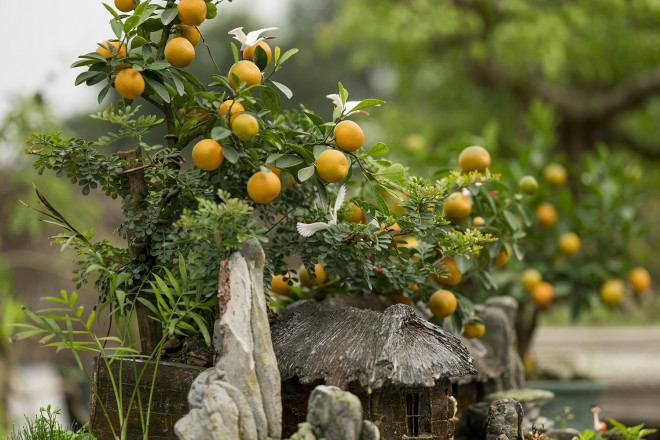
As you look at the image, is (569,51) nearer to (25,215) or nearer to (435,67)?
(435,67)

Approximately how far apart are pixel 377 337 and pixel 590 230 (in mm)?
1511

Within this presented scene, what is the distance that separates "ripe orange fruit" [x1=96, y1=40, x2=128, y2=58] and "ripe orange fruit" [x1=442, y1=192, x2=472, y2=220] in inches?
28.8

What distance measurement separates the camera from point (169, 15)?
1.18m

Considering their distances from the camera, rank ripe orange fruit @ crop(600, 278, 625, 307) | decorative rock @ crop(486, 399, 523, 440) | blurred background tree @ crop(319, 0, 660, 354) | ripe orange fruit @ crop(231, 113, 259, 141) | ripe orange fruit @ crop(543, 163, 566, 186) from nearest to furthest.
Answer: ripe orange fruit @ crop(231, 113, 259, 141) < decorative rock @ crop(486, 399, 523, 440) < ripe orange fruit @ crop(600, 278, 625, 307) < ripe orange fruit @ crop(543, 163, 566, 186) < blurred background tree @ crop(319, 0, 660, 354)

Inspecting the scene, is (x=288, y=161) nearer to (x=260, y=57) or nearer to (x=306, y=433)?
(x=260, y=57)

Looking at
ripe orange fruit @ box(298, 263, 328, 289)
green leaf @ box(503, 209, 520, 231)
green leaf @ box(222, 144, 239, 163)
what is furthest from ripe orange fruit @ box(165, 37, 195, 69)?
green leaf @ box(503, 209, 520, 231)

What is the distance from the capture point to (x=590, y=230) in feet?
7.71

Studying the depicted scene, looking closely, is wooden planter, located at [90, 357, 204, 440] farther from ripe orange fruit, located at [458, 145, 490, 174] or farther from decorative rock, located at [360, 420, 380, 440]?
ripe orange fruit, located at [458, 145, 490, 174]

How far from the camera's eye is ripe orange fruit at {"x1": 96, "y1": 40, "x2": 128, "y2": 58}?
1.17 m

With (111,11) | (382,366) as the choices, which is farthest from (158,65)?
(382,366)

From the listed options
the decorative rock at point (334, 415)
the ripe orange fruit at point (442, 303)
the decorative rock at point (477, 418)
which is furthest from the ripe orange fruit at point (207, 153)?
the decorative rock at point (477, 418)

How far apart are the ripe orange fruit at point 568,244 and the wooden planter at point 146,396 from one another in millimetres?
1581

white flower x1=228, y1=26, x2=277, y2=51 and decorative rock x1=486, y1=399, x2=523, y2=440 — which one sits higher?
white flower x1=228, y1=26, x2=277, y2=51

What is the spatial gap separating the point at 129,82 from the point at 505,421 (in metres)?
1.00
